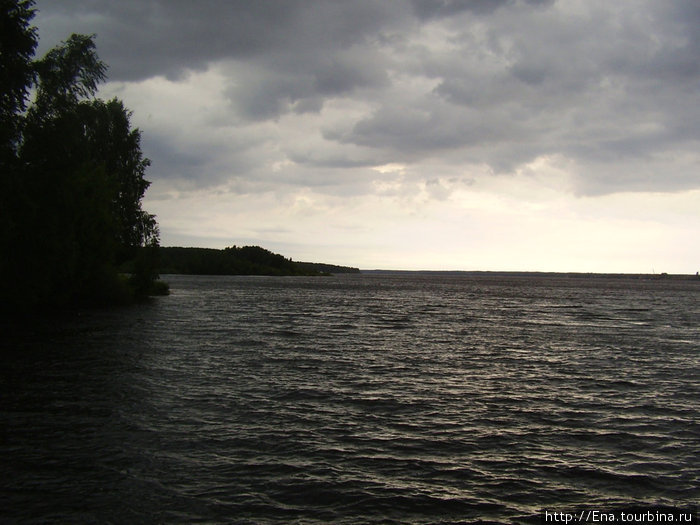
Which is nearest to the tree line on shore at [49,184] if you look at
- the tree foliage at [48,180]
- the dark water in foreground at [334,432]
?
the tree foliage at [48,180]

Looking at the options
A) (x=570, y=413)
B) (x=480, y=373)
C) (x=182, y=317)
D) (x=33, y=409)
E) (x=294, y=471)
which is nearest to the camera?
(x=294, y=471)

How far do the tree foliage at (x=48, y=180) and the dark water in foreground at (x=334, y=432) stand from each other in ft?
27.6

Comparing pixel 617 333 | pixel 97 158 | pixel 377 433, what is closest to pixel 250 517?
pixel 377 433

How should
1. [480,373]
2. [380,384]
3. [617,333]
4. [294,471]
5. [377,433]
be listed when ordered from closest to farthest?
[294,471] → [377,433] → [380,384] → [480,373] → [617,333]

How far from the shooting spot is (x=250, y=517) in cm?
1055

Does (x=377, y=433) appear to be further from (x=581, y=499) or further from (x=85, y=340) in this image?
(x=85, y=340)

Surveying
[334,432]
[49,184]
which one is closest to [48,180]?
[49,184]

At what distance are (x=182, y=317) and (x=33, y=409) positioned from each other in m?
35.1

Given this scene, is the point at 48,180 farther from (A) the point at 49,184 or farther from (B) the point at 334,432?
(B) the point at 334,432

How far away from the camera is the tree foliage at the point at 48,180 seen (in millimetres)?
33156

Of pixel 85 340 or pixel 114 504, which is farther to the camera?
pixel 85 340

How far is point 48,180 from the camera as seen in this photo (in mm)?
39094

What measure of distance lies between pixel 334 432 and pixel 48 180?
33.1m

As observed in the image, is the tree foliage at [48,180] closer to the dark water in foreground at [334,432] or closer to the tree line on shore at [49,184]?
the tree line on shore at [49,184]
